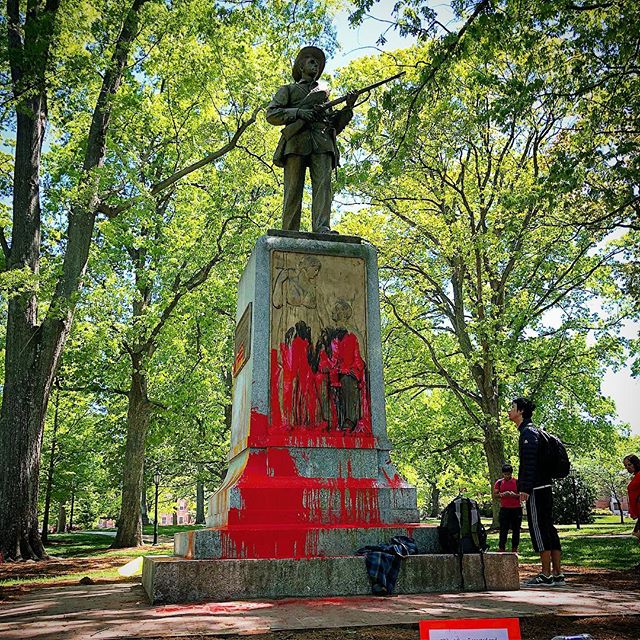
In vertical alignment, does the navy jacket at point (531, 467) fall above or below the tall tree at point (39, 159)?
below

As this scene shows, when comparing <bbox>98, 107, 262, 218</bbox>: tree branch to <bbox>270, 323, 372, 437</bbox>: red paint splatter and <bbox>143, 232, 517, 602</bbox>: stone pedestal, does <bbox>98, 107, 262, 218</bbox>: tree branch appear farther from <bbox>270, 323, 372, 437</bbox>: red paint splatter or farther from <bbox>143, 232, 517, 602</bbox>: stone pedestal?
<bbox>270, 323, 372, 437</bbox>: red paint splatter

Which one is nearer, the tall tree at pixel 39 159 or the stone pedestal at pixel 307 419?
the stone pedestal at pixel 307 419

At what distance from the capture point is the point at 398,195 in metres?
21.0

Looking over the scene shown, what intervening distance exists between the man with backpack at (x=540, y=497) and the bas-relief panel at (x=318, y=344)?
1802mm

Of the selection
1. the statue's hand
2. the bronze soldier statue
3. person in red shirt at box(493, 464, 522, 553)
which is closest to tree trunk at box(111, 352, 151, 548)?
person in red shirt at box(493, 464, 522, 553)

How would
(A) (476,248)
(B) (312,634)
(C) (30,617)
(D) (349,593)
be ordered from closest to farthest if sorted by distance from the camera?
1. (B) (312,634)
2. (C) (30,617)
3. (D) (349,593)
4. (A) (476,248)

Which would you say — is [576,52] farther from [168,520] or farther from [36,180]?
[168,520]

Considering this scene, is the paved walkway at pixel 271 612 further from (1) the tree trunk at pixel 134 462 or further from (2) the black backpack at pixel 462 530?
(1) the tree trunk at pixel 134 462

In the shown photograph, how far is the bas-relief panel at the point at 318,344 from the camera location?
23.1ft

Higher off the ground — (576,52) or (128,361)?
(576,52)

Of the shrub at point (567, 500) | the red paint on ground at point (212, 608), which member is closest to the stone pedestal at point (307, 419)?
the red paint on ground at point (212, 608)

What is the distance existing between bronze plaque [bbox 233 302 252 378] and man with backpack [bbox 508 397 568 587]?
11.2 ft

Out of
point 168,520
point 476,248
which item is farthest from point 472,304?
point 168,520

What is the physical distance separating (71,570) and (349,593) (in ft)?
25.0
